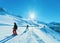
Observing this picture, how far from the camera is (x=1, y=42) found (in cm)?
Result: 1133

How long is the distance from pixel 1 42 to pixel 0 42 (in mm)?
102

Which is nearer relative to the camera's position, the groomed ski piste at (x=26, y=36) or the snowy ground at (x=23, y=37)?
the snowy ground at (x=23, y=37)

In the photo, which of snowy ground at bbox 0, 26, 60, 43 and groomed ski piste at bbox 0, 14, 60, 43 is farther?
groomed ski piste at bbox 0, 14, 60, 43

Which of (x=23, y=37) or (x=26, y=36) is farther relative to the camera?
(x=26, y=36)

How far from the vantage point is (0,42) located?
11266 mm
